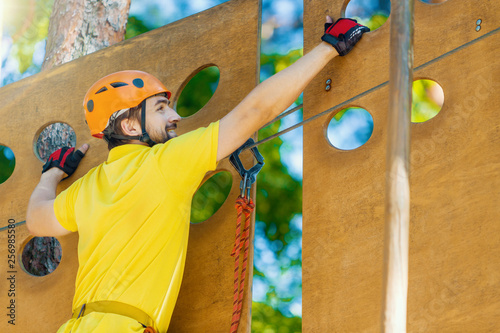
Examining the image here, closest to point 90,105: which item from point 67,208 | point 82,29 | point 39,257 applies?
point 67,208

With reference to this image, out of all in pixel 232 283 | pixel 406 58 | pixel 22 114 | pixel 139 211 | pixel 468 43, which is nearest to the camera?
pixel 406 58

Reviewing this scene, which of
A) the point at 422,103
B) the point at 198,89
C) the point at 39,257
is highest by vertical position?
the point at 198,89

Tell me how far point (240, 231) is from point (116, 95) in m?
0.87

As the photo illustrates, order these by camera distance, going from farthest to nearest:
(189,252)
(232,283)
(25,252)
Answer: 1. (25,252)
2. (189,252)
3. (232,283)

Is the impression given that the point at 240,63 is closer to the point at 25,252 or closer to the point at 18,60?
the point at 25,252

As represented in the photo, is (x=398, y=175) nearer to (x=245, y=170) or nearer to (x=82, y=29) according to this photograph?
(x=245, y=170)

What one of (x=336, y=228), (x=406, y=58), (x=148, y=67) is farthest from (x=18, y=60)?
(x=406, y=58)

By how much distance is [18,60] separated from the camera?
384 inches

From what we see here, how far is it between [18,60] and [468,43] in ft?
26.3

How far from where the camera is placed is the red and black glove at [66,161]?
13.4 ft

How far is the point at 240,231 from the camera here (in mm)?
3322

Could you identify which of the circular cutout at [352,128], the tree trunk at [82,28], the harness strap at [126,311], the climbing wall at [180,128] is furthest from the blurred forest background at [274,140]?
the harness strap at [126,311]

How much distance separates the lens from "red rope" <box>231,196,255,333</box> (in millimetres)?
3242

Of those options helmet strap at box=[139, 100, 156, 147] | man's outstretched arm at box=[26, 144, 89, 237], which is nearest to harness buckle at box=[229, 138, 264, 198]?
helmet strap at box=[139, 100, 156, 147]
